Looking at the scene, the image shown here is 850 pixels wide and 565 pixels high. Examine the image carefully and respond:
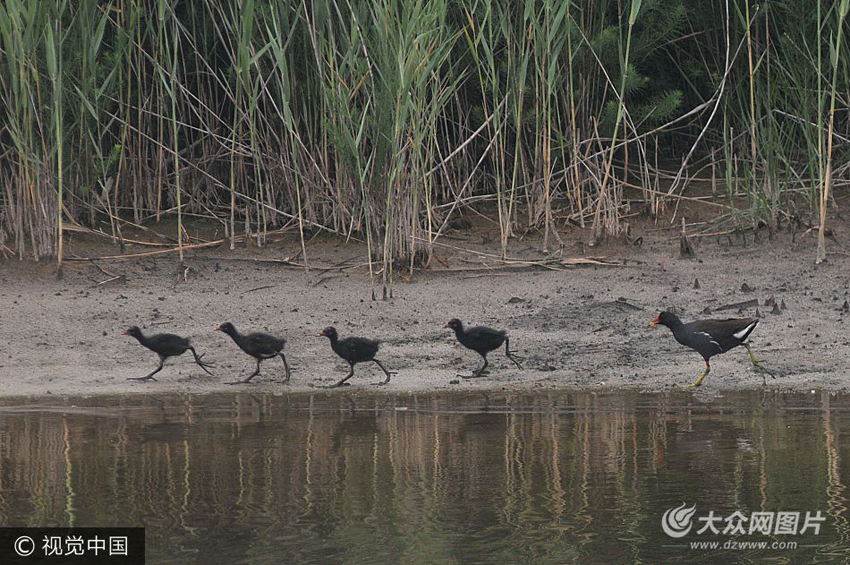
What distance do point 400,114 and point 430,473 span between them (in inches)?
171

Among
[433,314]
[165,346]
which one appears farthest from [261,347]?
[433,314]

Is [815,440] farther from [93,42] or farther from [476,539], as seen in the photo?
[93,42]

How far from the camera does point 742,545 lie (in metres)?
4.54

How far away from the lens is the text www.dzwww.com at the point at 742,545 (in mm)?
4508

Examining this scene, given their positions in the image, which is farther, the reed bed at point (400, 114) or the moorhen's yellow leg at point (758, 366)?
the reed bed at point (400, 114)

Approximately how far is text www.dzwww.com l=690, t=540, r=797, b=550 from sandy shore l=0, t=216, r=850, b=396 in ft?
11.3

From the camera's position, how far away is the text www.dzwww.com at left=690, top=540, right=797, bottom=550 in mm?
4508

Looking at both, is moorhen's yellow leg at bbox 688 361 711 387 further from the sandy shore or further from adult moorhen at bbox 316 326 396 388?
adult moorhen at bbox 316 326 396 388

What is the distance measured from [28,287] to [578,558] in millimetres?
6933

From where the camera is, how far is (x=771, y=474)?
18.0 ft

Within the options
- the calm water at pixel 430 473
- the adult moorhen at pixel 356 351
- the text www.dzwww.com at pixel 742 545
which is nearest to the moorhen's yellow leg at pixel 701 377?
the calm water at pixel 430 473

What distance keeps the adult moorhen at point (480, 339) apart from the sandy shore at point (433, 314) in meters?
0.12

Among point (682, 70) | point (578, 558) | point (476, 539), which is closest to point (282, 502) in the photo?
point (476, 539)

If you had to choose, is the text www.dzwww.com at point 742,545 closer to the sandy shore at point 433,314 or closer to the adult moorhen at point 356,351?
the sandy shore at point 433,314
